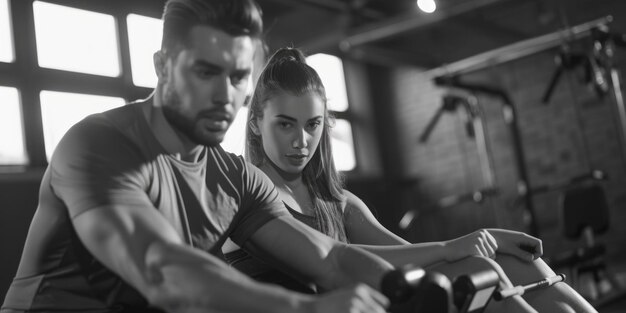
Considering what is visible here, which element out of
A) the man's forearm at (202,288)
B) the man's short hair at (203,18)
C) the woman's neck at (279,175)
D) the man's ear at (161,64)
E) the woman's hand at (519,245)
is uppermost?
the man's short hair at (203,18)

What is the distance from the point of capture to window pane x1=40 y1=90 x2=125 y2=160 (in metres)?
4.59

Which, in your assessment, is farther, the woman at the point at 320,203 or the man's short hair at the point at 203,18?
the woman at the point at 320,203

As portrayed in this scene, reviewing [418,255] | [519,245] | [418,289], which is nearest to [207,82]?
[418,289]

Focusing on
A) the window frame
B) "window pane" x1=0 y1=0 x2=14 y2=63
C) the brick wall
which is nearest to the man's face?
the window frame

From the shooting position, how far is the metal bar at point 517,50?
465 cm

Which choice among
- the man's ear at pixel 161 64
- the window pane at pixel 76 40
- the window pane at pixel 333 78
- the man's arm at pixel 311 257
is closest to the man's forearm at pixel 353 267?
the man's arm at pixel 311 257

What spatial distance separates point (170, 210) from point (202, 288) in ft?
1.05

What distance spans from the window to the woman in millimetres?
4717

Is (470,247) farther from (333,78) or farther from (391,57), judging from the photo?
(333,78)

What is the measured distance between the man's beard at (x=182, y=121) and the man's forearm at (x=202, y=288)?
248 millimetres

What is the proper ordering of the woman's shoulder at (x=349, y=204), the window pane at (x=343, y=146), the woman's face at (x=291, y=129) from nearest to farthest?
the woman's face at (x=291, y=129)
the woman's shoulder at (x=349, y=204)
the window pane at (x=343, y=146)

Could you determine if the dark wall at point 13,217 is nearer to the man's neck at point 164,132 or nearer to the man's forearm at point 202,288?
the man's neck at point 164,132

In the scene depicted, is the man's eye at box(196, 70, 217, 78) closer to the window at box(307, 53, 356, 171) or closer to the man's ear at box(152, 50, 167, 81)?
the man's ear at box(152, 50, 167, 81)

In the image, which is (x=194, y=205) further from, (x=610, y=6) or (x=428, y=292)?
(x=610, y=6)
